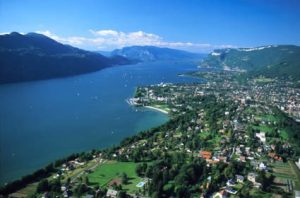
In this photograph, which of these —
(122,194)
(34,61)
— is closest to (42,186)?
(122,194)

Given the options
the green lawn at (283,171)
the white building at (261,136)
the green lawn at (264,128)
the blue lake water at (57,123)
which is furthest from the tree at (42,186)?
the green lawn at (264,128)

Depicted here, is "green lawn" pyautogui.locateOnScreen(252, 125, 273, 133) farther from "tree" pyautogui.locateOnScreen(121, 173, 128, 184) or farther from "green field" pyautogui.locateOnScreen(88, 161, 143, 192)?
"tree" pyautogui.locateOnScreen(121, 173, 128, 184)

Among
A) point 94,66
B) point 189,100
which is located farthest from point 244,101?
point 94,66

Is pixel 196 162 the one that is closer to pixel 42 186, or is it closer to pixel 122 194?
pixel 122 194

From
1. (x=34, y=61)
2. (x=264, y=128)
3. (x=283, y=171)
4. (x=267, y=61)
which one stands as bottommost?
(x=283, y=171)

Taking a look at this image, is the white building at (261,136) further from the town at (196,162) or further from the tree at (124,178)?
the tree at (124,178)

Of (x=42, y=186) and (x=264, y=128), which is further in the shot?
(x=264, y=128)
